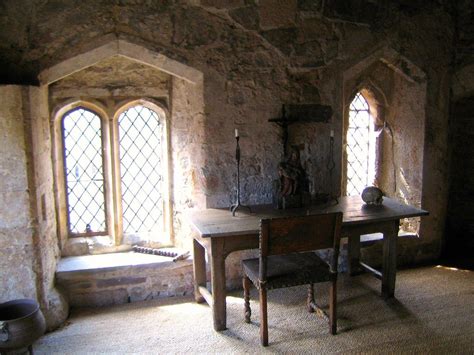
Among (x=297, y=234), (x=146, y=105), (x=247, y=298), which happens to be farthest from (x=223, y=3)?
(x=247, y=298)

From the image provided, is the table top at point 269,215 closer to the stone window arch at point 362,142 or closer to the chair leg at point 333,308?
the chair leg at point 333,308

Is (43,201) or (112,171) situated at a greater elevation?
(112,171)

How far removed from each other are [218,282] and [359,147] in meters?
2.26

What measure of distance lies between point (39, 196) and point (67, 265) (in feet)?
2.39

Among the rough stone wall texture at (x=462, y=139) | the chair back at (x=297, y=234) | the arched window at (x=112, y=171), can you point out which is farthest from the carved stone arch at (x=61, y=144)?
the rough stone wall texture at (x=462, y=139)

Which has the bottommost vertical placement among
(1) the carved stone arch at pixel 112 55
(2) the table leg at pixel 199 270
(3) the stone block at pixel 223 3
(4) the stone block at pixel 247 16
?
(2) the table leg at pixel 199 270

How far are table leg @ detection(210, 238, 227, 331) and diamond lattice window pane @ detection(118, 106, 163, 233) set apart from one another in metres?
1.26

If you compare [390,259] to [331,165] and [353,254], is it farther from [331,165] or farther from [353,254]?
[331,165]

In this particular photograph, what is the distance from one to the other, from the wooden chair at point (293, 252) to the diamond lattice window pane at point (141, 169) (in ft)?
4.36

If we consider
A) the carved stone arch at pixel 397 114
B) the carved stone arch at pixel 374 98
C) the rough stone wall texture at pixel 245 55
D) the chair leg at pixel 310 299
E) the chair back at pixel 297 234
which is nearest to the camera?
the chair back at pixel 297 234

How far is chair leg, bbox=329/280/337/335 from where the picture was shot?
317 cm

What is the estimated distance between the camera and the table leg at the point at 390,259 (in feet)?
12.1

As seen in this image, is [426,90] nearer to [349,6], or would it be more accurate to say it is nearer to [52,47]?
[349,6]

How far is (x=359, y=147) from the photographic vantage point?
467cm
